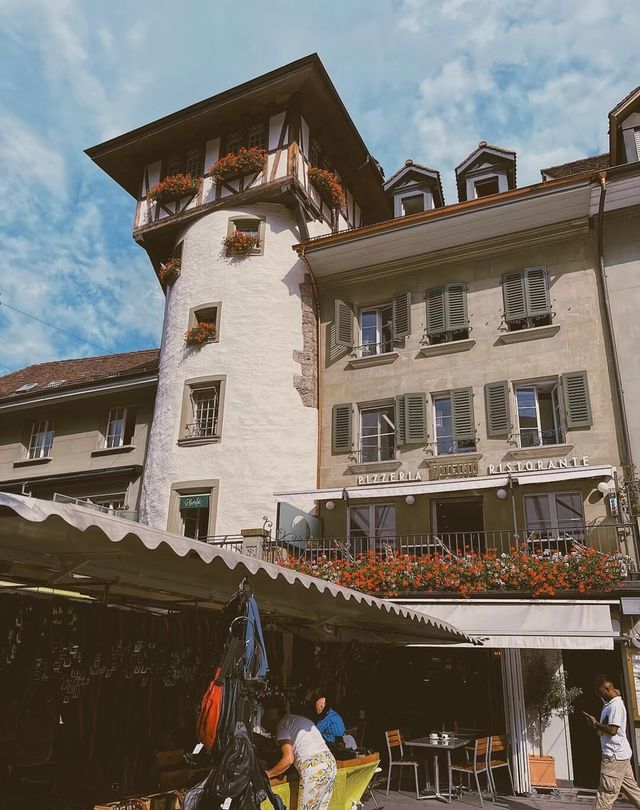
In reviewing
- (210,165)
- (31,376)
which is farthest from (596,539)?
(31,376)

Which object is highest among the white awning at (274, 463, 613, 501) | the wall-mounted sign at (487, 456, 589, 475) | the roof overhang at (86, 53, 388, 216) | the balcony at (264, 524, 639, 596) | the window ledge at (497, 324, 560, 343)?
the roof overhang at (86, 53, 388, 216)

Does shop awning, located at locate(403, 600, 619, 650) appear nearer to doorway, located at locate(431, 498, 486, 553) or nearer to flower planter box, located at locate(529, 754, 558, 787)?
flower planter box, located at locate(529, 754, 558, 787)

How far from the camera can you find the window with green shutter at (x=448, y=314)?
1745 centimetres

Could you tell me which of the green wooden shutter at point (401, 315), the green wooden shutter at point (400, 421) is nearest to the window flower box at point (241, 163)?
the green wooden shutter at point (401, 315)

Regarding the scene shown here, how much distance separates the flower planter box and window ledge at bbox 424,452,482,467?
6.43 meters

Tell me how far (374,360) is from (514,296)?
3895mm

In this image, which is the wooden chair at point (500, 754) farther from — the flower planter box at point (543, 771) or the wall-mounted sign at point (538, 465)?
the wall-mounted sign at point (538, 465)

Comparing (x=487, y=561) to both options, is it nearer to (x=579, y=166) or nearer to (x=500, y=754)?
(x=500, y=754)

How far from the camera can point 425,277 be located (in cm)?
1847

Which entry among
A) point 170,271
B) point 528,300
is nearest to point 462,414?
point 528,300

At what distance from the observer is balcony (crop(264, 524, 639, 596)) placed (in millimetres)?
12578

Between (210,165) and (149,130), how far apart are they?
2211mm

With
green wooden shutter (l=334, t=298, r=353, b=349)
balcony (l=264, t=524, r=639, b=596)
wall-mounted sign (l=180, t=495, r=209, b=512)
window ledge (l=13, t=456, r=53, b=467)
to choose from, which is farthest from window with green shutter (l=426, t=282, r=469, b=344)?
window ledge (l=13, t=456, r=53, b=467)

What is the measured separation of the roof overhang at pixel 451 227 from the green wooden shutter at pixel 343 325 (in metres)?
1.27
